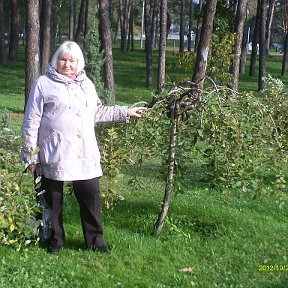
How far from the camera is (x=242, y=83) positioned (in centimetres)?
2673

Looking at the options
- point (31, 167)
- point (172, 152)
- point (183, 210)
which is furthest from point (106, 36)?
point (31, 167)

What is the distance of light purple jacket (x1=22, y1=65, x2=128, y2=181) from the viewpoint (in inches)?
175

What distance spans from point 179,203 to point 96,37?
302 inches

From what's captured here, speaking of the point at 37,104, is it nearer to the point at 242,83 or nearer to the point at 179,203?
the point at 179,203

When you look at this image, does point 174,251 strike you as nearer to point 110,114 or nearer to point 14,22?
point 110,114

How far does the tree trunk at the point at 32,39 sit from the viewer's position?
12.5 meters

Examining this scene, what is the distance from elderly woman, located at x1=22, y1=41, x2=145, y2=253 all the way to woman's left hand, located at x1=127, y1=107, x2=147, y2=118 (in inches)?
13.5

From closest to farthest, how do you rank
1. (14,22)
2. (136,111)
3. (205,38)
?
(136,111)
(205,38)
(14,22)

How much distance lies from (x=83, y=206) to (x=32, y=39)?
8707 millimetres

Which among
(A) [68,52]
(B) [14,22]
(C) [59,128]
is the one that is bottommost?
(C) [59,128]

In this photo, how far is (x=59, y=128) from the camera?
4469 mm

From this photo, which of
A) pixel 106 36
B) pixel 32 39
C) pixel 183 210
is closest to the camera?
pixel 183 210

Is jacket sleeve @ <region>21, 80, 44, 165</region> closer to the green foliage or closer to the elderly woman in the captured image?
the elderly woman

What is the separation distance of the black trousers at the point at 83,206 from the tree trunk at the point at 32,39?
849 cm
